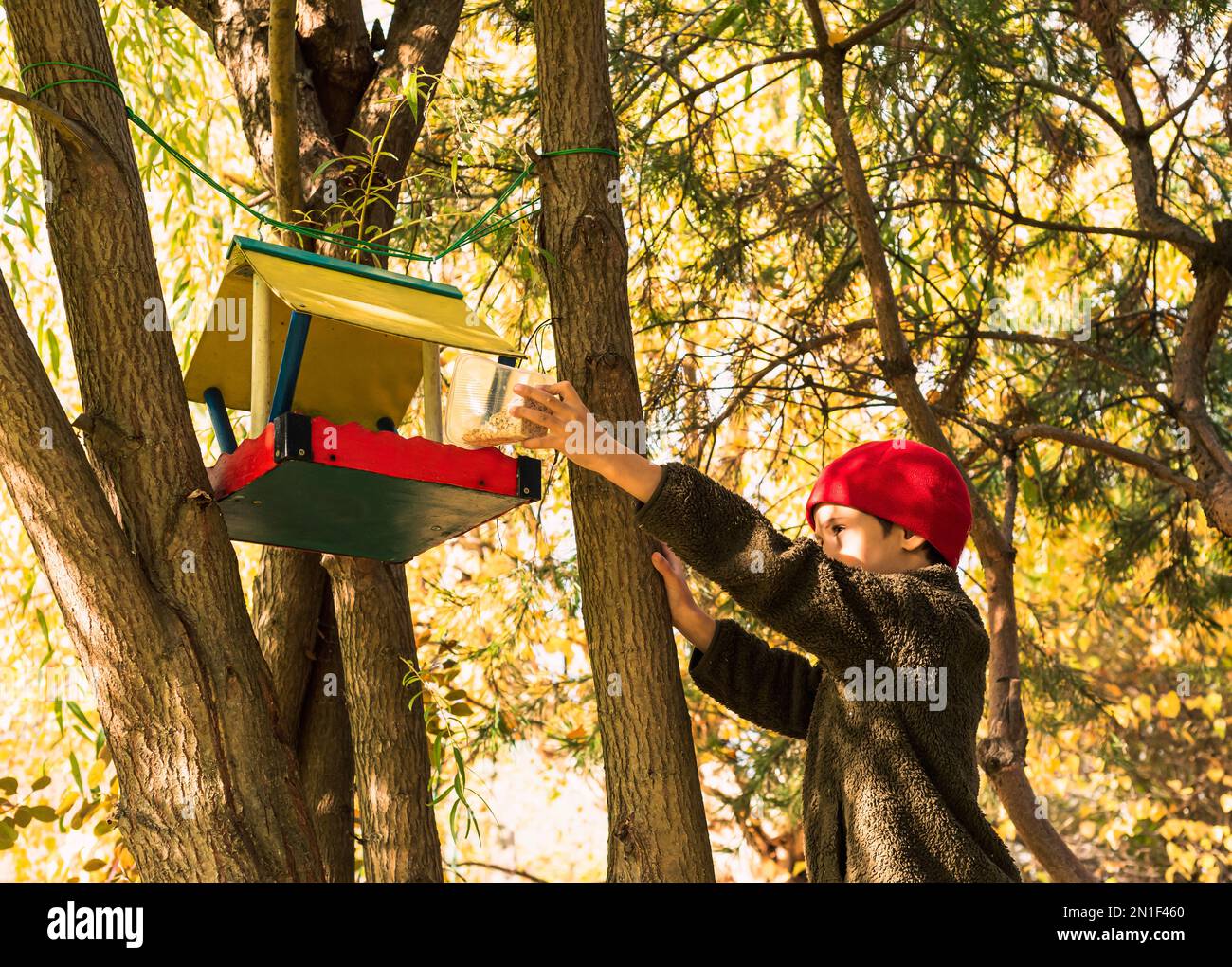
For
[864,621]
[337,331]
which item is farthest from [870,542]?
[337,331]

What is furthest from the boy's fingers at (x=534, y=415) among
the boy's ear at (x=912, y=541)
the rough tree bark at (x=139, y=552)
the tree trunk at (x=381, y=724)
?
the tree trunk at (x=381, y=724)

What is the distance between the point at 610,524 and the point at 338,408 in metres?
0.66

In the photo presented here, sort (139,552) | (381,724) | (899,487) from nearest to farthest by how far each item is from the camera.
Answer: (139,552) → (899,487) → (381,724)

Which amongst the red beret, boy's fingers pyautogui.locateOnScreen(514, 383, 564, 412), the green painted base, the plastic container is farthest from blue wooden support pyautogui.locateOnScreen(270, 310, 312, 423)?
the red beret

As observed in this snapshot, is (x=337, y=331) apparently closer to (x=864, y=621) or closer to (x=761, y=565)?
(x=761, y=565)

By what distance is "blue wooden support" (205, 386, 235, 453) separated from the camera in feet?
8.06

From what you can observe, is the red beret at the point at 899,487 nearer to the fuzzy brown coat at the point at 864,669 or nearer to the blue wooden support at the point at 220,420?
the fuzzy brown coat at the point at 864,669

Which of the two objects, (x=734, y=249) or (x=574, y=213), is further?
(x=734, y=249)

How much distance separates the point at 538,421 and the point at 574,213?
21.9 inches

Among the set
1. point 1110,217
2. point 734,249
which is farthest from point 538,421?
point 1110,217

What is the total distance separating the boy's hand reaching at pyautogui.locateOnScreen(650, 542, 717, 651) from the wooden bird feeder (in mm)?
251

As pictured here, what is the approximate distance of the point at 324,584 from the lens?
3.04 metres

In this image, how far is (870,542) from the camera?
233 cm
